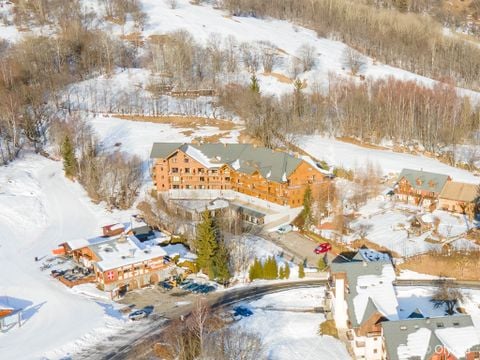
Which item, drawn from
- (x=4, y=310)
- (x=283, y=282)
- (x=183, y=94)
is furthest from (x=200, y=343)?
(x=183, y=94)

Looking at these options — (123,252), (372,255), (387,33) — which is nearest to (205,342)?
(123,252)

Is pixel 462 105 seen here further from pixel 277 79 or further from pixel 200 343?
pixel 200 343

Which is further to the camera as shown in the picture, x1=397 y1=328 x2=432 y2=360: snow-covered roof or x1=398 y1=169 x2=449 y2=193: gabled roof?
x1=398 y1=169 x2=449 y2=193: gabled roof

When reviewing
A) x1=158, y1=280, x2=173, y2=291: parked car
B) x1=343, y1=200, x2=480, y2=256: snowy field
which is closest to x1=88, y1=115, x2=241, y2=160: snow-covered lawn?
x1=343, y1=200, x2=480, y2=256: snowy field

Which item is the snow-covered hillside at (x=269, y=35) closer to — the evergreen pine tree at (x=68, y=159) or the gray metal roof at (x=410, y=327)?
the evergreen pine tree at (x=68, y=159)

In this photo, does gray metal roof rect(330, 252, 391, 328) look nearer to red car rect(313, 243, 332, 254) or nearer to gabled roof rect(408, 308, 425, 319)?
gabled roof rect(408, 308, 425, 319)
